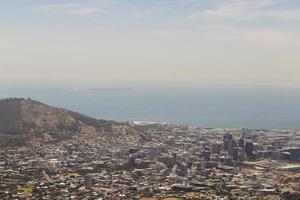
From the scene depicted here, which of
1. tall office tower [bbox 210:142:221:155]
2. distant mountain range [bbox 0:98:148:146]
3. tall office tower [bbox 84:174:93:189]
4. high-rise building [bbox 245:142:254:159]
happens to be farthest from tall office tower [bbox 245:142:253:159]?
tall office tower [bbox 84:174:93:189]

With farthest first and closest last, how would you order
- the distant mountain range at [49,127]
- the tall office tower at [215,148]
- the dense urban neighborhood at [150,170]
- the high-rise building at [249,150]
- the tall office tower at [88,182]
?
the distant mountain range at [49,127] → the tall office tower at [215,148] → the high-rise building at [249,150] → the tall office tower at [88,182] → the dense urban neighborhood at [150,170]

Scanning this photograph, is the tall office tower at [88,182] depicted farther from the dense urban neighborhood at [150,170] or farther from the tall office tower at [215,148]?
the tall office tower at [215,148]

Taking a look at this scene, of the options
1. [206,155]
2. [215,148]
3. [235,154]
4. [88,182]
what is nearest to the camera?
[88,182]

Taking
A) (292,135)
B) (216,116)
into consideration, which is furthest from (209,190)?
(216,116)


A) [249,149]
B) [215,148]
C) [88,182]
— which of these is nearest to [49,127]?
[215,148]

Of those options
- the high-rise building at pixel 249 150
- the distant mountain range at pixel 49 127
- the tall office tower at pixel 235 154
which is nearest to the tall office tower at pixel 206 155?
the tall office tower at pixel 235 154

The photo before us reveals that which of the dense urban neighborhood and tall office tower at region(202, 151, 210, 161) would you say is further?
tall office tower at region(202, 151, 210, 161)

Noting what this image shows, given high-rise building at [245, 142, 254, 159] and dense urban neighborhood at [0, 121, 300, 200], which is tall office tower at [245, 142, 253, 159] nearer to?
high-rise building at [245, 142, 254, 159]

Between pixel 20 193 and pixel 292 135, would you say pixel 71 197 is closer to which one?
pixel 20 193

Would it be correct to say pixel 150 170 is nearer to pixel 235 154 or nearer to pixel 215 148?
pixel 235 154
